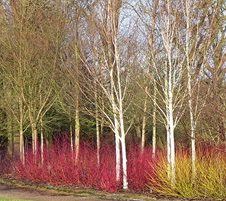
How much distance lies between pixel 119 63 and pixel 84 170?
397 cm

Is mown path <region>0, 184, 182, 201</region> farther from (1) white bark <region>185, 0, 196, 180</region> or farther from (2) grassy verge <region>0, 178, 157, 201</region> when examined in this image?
(1) white bark <region>185, 0, 196, 180</region>

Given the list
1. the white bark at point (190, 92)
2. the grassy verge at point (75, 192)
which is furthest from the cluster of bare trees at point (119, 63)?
the grassy verge at point (75, 192)

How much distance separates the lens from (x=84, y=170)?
16.7 metres

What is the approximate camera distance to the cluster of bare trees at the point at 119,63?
1352 centimetres

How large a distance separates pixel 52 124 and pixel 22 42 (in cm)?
771

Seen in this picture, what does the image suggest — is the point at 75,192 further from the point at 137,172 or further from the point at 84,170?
the point at 137,172

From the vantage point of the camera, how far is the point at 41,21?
2055cm

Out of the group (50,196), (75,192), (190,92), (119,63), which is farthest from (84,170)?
(190,92)

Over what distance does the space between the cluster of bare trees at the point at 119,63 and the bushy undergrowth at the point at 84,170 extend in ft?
1.16

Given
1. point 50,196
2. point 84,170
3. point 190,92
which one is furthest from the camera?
point 84,170

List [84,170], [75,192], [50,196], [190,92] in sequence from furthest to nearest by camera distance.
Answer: [84,170], [75,192], [50,196], [190,92]

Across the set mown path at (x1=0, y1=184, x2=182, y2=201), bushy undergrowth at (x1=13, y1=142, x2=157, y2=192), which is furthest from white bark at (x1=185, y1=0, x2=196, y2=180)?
bushy undergrowth at (x1=13, y1=142, x2=157, y2=192)

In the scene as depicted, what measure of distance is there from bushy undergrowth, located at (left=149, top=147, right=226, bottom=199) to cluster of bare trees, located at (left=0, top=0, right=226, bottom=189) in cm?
31

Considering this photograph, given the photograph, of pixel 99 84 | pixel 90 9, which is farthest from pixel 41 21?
pixel 99 84
